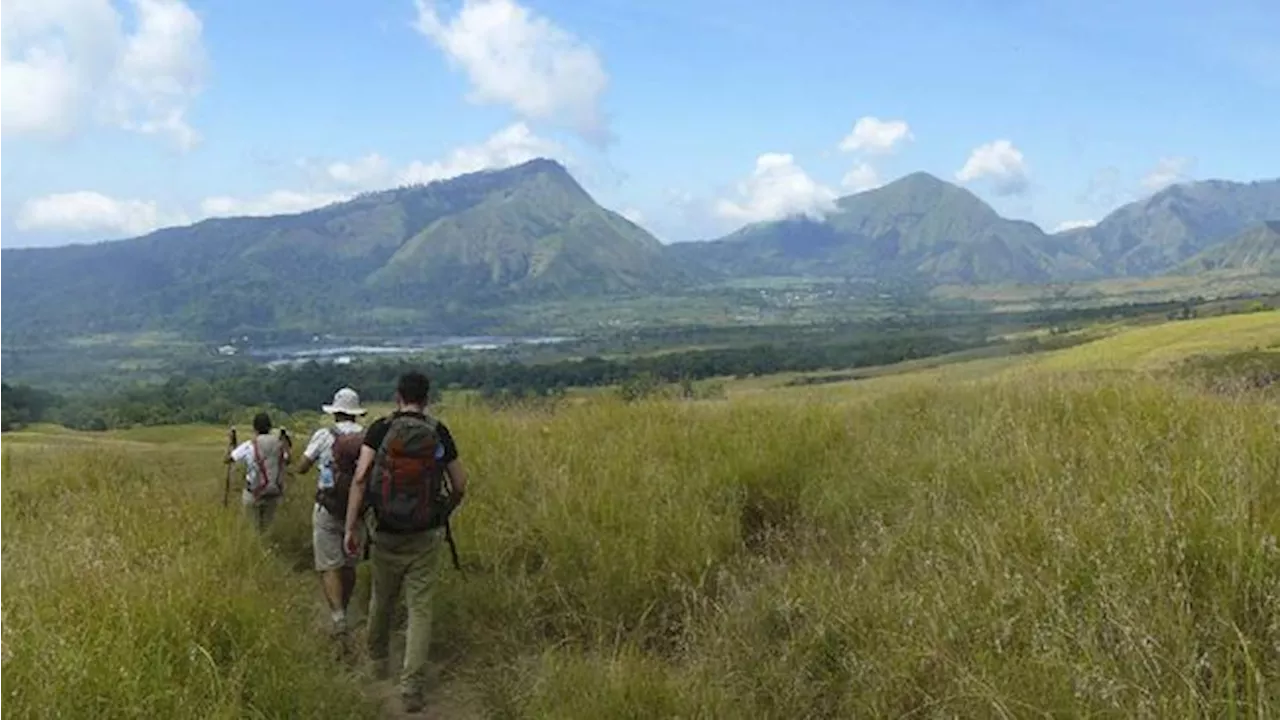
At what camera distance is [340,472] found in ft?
30.7

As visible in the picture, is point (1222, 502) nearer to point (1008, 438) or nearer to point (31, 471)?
point (1008, 438)

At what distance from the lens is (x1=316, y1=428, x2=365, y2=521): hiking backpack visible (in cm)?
924

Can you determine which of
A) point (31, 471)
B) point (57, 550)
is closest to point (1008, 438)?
point (57, 550)

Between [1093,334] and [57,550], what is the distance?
12614cm

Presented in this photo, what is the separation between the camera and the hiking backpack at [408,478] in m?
7.39

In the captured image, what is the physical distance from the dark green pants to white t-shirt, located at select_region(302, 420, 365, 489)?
188 centimetres

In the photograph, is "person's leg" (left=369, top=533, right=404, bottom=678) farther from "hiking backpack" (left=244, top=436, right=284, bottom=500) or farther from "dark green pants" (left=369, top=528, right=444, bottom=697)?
"hiking backpack" (left=244, top=436, right=284, bottom=500)

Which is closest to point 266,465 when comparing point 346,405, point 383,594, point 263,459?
point 263,459

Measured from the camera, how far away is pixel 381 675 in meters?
7.93

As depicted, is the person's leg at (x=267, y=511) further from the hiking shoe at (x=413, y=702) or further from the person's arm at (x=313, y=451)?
the hiking shoe at (x=413, y=702)

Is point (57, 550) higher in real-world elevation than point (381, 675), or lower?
higher

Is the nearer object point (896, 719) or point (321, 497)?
point (896, 719)

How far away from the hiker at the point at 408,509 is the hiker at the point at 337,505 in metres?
1.22

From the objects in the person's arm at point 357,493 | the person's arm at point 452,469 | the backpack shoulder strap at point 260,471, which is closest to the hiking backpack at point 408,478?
the person's arm at point 452,469
